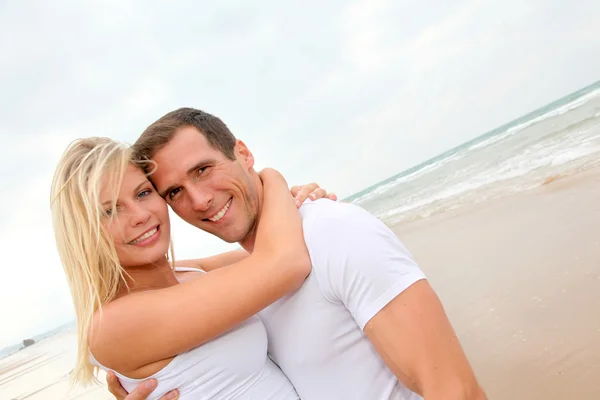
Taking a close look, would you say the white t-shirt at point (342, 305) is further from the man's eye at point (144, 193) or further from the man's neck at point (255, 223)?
the man's eye at point (144, 193)

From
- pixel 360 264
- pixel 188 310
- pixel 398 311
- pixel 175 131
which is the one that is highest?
pixel 175 131

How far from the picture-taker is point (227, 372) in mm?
2160

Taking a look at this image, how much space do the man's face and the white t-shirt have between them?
0.54m

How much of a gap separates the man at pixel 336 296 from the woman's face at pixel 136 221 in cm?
13

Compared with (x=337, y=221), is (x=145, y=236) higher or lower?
higher

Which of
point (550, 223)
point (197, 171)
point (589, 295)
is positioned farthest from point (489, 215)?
point (197, 171)

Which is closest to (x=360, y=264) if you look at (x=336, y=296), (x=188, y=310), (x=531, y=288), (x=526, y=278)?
(x=336, y=296)

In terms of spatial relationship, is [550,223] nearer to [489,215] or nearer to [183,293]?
[489,215]

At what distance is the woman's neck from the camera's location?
7.98ft

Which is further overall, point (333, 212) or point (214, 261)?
point (214, 261)

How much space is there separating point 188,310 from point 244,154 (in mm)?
1211

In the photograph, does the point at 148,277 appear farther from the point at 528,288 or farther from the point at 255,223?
the point at 528,288

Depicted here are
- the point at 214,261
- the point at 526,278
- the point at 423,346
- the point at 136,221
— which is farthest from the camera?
the point at 526,278

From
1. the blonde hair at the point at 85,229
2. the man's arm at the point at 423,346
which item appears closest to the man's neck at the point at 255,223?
the blonde hair at the point at 85,229
